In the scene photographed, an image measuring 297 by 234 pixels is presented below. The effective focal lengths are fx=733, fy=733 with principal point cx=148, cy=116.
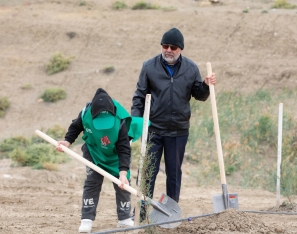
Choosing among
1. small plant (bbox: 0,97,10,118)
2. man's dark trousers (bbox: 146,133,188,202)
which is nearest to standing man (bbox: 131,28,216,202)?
man's dark trousers (bbox: 146,133,188,202)

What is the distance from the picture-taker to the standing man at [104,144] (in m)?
6.46

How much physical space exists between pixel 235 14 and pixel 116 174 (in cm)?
1930

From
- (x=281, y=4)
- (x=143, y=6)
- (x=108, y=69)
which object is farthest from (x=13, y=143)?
(x=281, y=4)

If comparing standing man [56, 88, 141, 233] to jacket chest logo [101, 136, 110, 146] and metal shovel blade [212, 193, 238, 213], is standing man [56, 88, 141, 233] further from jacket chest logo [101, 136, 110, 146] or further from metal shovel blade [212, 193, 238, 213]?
metal shovel blade [212, 193, 238, 213]

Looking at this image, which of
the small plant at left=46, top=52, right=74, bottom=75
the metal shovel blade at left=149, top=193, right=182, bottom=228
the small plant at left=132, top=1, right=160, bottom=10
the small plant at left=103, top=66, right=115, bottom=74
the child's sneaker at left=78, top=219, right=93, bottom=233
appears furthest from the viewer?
the small plant at left=132, top=1, right=160, bottom=10

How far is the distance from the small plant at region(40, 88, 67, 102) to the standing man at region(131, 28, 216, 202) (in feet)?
49.2

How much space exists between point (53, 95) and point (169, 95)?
15.2m

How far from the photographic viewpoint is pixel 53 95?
21734 mm

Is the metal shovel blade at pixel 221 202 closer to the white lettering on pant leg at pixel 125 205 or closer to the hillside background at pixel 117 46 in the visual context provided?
the white lettering on pant leg at pixel 125 205

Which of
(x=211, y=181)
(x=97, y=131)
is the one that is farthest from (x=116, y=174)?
(x=211, y=181)

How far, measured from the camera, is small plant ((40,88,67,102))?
21719 mm

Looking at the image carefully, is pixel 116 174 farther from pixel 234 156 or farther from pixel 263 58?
pixel 263 58

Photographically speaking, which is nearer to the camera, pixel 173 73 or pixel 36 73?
pixel 173 73

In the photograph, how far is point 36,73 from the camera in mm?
23750
